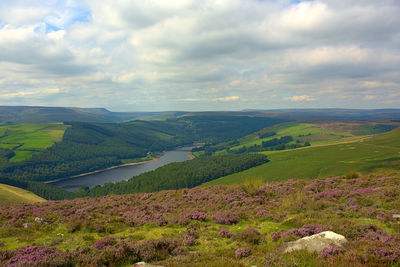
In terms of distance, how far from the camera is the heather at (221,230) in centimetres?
984

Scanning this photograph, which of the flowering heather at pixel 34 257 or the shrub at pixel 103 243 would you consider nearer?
the flowering heather at pixel 34 257

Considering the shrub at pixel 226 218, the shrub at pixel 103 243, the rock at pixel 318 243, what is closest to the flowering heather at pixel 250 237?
the rock at pixel 318 243

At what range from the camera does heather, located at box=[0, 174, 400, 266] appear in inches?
387

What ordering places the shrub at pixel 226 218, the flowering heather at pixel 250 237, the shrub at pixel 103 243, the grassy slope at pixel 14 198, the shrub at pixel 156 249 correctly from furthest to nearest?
1. the grassy slope at pixel 14 198
2. the shrub at pixel 226 218
3. the flowering heather at pixel 250 237
4. the shrub at pixel 103 243
5. the shrub at pixel 156 249

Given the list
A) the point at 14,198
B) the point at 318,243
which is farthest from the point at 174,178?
the point at 318,243

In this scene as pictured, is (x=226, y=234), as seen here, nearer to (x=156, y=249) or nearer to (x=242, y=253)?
(x=242, y=253)

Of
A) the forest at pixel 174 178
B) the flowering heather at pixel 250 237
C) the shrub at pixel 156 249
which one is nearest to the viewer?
the shrub at pixel 156 249

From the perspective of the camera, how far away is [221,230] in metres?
15.0

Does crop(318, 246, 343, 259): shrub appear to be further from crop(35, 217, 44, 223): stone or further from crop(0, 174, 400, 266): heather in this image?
crop(35, 217, 44, 223): stone

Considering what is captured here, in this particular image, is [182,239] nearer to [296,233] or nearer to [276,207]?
[296,233]

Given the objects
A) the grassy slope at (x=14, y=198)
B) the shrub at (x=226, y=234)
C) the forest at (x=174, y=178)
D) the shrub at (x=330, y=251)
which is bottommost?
the forest at (x=174, y=178)

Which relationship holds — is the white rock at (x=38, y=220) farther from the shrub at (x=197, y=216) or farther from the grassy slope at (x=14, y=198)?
the grassy slope at (x=14, y=198)

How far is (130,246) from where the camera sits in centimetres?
1145

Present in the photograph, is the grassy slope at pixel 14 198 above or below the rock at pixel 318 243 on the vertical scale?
below
